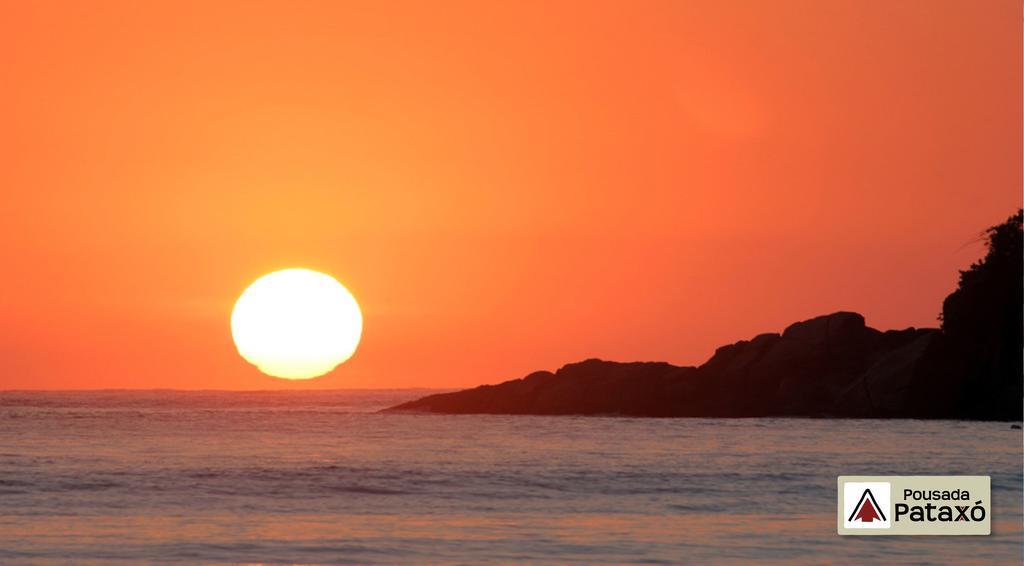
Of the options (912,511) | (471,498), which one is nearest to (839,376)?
(471,498)

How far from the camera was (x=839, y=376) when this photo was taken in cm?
13738

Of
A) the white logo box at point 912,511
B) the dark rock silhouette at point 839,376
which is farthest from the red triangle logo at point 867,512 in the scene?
the dark rock silhouette at point 839,376

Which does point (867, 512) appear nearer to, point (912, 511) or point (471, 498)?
point (912, 511)

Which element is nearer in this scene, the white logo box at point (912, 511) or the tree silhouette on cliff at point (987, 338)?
the white logo box at point (912, 511)

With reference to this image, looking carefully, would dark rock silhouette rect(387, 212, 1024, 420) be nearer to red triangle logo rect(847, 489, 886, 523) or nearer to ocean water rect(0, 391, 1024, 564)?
ocean water rect(0, 391, 1024, 564)

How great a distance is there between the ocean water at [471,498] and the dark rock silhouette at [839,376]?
87.5 ft

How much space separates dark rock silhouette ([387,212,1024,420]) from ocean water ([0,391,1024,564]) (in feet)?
87.5

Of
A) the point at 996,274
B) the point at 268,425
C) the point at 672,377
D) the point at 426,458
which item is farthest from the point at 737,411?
the point at 426,458

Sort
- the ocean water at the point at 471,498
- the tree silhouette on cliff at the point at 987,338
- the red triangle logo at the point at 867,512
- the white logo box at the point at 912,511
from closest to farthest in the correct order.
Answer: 1. the ocean water at the point at 471,498
2. the white logo box at the point at 912,511
3. the red triangle logo at the point at 867,512
4. the tree silhouette on cliff at the point at 987,338

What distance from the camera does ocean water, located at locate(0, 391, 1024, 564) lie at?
112ft

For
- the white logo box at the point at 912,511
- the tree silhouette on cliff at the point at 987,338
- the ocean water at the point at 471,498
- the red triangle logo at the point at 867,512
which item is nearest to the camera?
the ocean water at the point at 471,498

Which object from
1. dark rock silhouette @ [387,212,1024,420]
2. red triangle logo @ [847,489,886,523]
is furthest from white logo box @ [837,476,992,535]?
dark rock silhouette @ [387,212,1024,420]

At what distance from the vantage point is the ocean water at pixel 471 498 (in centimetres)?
3400

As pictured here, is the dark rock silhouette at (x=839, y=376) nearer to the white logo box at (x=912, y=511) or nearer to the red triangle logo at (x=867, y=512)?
the white logo box at (x=912, y=511)
